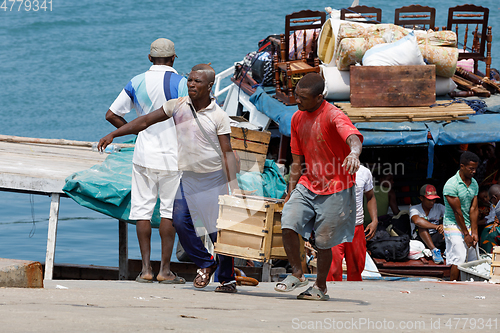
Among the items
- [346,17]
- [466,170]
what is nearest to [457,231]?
[466,170]

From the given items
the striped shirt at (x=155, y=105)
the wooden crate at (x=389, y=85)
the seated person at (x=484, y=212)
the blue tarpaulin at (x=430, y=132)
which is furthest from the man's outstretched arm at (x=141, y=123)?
the seated person at (x=484, y=212)

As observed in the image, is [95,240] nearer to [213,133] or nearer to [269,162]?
[269,162]

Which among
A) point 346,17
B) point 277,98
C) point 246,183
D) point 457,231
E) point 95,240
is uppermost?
point 346,17

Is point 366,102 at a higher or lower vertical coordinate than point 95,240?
higher

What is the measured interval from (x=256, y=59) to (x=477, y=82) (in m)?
4.48

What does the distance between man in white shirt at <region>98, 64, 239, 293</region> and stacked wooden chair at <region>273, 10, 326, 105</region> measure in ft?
17.6

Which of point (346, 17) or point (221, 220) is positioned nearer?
point (221, 220)

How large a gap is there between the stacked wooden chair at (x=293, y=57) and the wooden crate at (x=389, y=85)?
34.1 inches

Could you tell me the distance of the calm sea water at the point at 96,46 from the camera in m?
35.3

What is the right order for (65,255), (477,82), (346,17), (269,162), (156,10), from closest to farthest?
1. (269,162)
2. (477,82)
3. (346,17)
4. (65,255)
5. (156,10)

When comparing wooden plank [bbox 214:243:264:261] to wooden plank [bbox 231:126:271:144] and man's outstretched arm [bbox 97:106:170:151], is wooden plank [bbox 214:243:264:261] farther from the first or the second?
wooden plank [bbox 231:126:271:144]

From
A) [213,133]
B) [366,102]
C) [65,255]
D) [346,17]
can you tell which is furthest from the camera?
[65,255]

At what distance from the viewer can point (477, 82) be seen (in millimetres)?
11867

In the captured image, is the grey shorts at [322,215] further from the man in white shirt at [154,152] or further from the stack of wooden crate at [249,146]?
the stack of wooden crate at [249,146]
